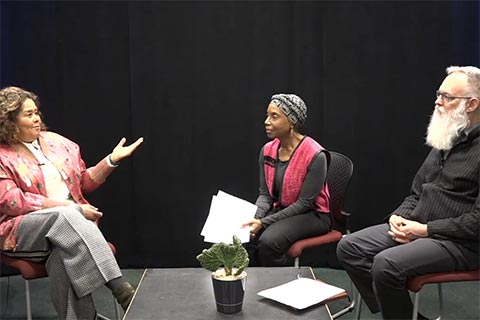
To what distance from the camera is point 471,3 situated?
3.87m

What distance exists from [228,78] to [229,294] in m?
2.15

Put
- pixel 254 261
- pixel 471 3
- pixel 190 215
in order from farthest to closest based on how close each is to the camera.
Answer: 1. pixel 190 215
2. pixel 471 3
3. pixel 254 261

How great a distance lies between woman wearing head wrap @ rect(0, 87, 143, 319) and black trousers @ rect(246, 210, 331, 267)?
736 millimetres

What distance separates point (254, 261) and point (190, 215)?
109 centimetres

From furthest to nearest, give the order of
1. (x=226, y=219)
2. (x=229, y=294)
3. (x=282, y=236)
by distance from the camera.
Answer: (x=282, y=236), (x=226, y=219), (x=229, y=294)

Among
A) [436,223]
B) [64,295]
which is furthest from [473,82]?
[64,295]

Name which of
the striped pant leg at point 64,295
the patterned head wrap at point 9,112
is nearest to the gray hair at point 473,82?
the striped pant leg at point 64,295

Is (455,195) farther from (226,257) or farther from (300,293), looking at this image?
(226,257)

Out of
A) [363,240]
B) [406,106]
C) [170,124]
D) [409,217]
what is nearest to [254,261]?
[363,240]

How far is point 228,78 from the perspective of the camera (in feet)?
13.1

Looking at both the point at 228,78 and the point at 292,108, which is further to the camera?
the point at 228,78

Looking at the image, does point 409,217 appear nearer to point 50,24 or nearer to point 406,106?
point 406,106

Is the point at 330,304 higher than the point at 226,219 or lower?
lower

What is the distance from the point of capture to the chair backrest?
3230 millimetres
